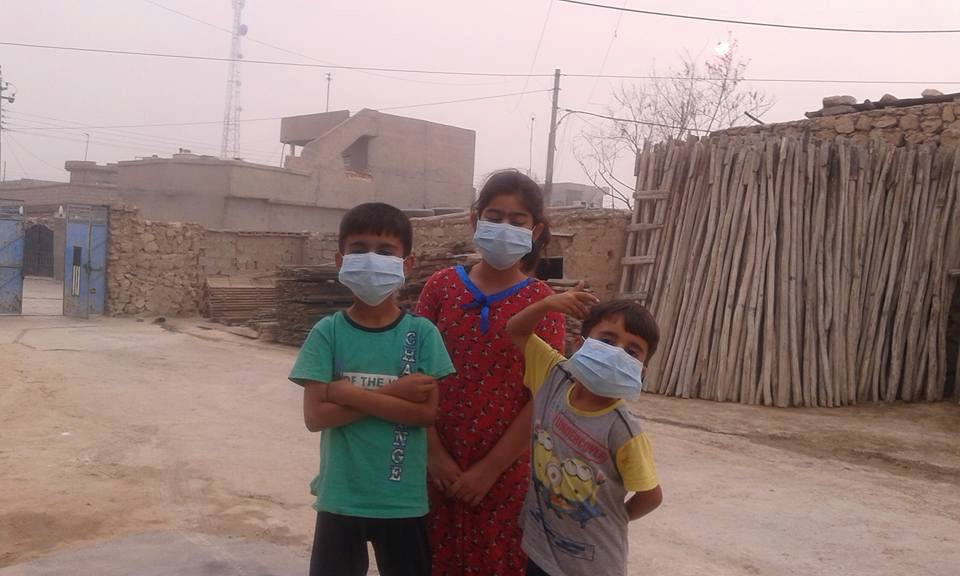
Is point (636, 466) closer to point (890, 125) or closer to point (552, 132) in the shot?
point (890, 125)

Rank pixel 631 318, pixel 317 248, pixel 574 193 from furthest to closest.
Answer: pixel 574 193 < pixel 317 248 < pixel 631 318

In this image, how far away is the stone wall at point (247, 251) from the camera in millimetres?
17672

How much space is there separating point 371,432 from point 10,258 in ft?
49.2

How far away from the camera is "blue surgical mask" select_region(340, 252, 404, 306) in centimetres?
221

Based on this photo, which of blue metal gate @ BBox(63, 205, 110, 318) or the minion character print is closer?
the minion character print

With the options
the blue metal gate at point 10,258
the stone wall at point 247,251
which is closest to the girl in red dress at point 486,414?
the blue metal gate at point 10,258

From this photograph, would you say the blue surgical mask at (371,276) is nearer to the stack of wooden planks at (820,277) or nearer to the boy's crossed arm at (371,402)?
the boy's crossed arm at (371,402)

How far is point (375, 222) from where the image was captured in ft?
7.54

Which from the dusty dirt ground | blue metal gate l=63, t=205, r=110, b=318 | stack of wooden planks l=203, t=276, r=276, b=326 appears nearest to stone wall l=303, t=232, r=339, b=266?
stack of wooden planks l=203, t=276, r=276, b=326

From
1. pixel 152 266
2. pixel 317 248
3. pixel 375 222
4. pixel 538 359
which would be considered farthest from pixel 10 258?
pixel 538 359

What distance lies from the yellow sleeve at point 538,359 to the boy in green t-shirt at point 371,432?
0.23m

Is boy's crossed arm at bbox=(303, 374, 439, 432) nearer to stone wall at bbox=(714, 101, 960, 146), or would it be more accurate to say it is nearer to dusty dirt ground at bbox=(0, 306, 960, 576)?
dusty dirt ground at bbox=(0, 306, 960, 576)

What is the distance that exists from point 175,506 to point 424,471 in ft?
9.26

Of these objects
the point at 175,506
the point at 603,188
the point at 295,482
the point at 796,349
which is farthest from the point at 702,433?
the point at 603,188
